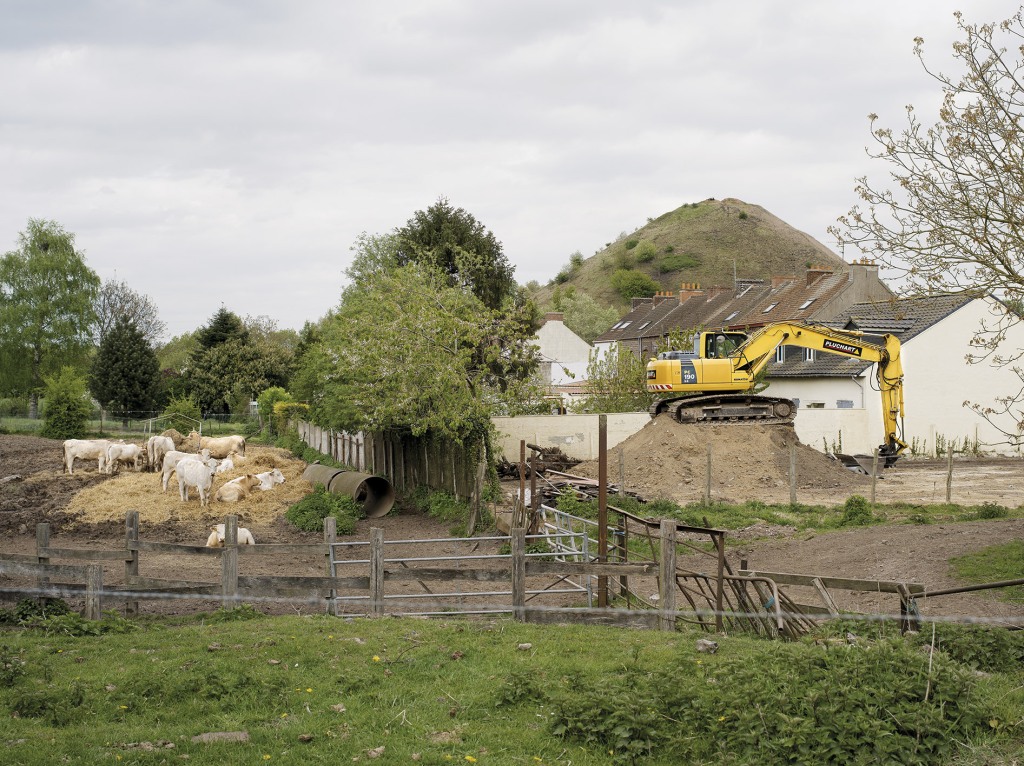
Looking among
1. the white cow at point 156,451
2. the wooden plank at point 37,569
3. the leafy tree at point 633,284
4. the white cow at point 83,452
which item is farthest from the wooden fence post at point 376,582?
the leafy tree at point 633,284

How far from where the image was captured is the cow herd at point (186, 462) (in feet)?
82.2

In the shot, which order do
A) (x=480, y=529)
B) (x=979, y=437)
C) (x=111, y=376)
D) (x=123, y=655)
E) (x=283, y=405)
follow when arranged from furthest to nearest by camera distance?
1. (x=111, y=376)
2. (x=283, y=405)
3. (x=979, y=437)
4. (x=480, y=529)
5. (x=123, y=655)

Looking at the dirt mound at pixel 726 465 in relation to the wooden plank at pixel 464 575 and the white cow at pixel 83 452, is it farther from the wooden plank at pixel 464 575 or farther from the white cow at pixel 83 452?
the wooden plank at pixel 464 575

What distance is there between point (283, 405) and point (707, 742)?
47.0 m

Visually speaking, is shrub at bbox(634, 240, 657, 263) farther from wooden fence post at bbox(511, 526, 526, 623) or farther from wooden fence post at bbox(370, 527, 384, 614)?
wooden fence post at bbox(511, 526, 526, 623)

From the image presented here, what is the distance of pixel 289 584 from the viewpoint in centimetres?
1203

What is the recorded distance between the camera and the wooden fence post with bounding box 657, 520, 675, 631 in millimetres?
11102

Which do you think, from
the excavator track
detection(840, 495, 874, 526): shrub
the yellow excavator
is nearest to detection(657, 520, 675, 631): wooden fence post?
detection(840, 495, 874, 526): shrub

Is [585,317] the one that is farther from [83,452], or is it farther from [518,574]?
[518,574]

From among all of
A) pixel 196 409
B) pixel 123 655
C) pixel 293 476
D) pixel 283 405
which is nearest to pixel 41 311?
pixel 196 409

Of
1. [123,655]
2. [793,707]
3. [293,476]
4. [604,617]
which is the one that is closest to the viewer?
[793,707]

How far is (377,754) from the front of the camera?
23.7 feet

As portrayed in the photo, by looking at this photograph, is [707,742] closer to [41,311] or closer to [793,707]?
[793,707]

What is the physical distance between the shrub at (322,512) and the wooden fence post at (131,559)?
9.08 metres
